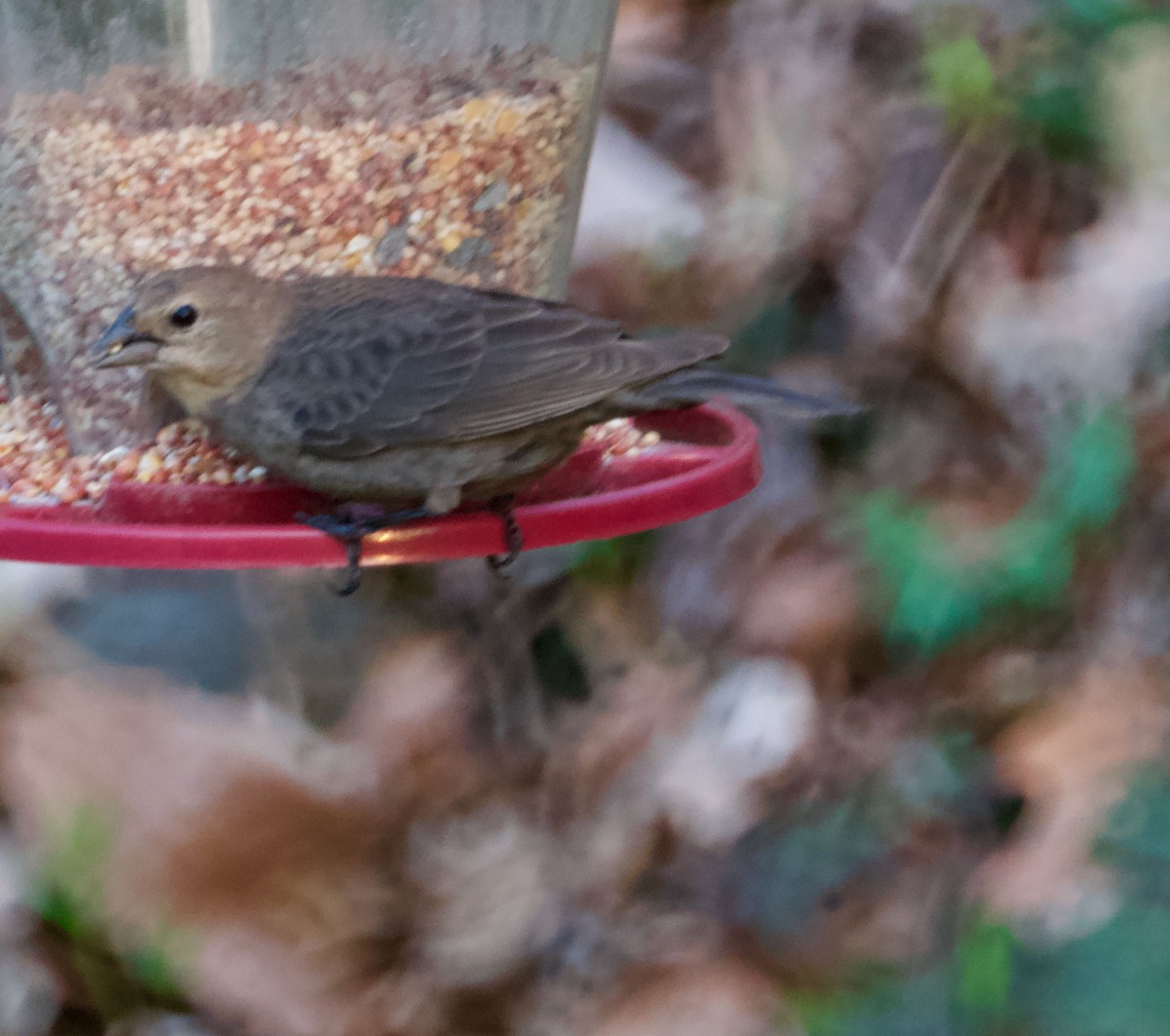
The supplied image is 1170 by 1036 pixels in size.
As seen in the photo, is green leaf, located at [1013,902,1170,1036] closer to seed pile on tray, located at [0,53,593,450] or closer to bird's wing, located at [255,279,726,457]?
bird's wing, located at [255,279,726,457]

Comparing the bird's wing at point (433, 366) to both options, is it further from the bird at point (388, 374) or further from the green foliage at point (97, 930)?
the green foliage at point (97, 930)

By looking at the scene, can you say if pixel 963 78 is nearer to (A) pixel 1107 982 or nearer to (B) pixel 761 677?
(B) pixel 761 677

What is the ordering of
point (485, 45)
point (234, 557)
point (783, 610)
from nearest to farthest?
point (234, 557)
point (485, 45)
point (783, 610)

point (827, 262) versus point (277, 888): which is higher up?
point (827, 262)

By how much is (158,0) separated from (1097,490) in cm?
188

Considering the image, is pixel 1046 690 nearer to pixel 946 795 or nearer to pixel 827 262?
pixel 946 795

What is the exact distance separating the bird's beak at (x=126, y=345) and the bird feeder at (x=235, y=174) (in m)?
0.14

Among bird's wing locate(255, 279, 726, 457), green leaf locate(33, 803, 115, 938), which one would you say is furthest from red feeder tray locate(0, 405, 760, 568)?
green leaf locate(33, 803, 115, 938)

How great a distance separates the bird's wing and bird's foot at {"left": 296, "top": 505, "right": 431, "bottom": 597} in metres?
0.08

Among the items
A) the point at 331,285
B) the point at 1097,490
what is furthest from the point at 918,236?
the point at 331,285

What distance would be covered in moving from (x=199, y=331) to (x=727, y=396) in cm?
62

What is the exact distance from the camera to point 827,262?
2.60 m

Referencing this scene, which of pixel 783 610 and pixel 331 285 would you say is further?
pixel 783 610

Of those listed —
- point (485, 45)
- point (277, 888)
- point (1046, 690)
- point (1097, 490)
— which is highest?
point (485, 45)
